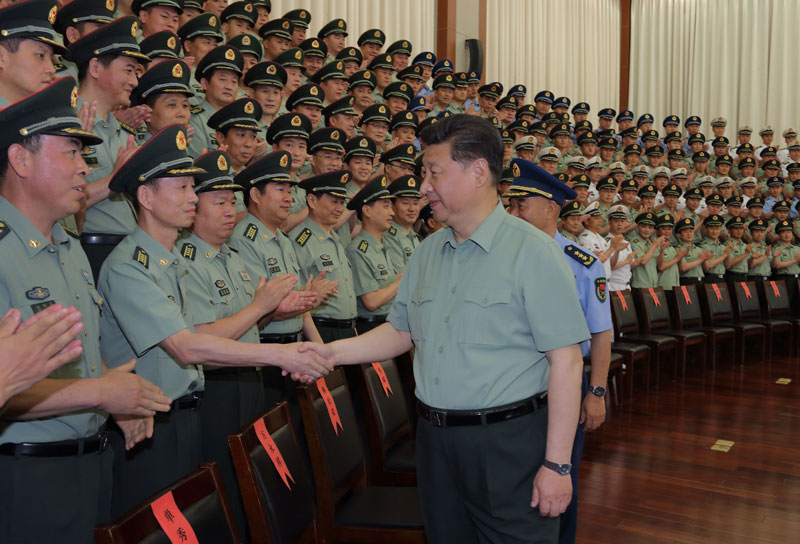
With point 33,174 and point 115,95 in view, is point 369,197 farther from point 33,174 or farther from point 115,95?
point 33,174

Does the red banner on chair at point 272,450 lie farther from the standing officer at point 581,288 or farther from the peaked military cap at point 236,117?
the peaked military cap at point 236,117

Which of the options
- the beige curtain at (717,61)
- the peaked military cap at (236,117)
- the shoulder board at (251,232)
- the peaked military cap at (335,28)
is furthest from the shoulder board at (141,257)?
the beige curtain at (717,61)

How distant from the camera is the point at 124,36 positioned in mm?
2852

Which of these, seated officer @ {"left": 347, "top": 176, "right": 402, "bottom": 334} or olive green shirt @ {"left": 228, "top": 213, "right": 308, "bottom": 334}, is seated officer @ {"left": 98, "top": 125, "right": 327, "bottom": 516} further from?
seated officer @ {"left": 347, "top": 176, "right": 402, "bottom": 334}

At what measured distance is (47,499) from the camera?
156 cm

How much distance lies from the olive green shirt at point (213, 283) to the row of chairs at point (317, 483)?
1.79 feet

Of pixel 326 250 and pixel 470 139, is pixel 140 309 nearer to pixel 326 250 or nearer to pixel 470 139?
pixel 470 139

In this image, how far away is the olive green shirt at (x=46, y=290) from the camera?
62.1 inches

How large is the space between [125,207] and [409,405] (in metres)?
1.52

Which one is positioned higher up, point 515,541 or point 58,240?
point 58,240

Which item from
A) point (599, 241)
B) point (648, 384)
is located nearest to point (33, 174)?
point (648, 384)

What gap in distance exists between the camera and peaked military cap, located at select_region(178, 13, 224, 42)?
4703 mm

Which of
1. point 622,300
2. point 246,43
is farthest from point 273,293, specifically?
point 622,300

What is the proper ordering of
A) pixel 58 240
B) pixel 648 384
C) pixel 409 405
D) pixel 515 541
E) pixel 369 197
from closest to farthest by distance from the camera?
pixel 515 541
pixel 58 240
pixel 409 405
pixel 369 197
pixel 648 384
